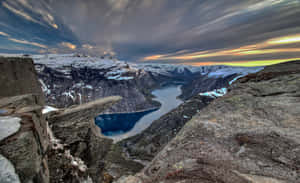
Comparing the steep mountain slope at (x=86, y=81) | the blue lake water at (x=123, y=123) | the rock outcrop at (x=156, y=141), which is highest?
the steep mountain slope at (x=86, y=81)

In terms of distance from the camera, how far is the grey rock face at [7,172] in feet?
2.02

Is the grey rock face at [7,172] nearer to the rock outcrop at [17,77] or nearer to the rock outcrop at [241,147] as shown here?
the rock outcrop at [241,147]

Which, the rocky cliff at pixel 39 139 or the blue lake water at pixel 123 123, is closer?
the rocky cliff at pixel 39 139

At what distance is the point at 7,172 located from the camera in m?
0.64

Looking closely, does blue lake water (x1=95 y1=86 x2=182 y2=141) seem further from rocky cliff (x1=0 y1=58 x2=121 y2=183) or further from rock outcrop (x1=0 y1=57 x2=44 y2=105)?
rock outcrop (x1=0 y1=57 x2=44 y2=105)

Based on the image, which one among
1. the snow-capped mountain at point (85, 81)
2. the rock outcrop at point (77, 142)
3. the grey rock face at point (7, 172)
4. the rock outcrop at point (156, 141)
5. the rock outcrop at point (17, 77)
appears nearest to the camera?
the grey rock face at point (7, 172)

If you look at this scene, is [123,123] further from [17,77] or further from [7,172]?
[7,172]

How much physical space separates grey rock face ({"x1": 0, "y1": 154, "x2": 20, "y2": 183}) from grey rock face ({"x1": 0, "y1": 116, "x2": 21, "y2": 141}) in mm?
162

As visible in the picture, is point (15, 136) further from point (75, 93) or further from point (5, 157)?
point (75, 93)

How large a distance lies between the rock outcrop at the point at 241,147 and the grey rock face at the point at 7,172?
84cm

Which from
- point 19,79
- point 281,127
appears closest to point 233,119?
point 281,127

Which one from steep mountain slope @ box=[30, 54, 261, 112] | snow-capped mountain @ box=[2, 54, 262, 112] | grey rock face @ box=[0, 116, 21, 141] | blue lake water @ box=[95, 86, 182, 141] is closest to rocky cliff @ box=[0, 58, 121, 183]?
grey rock face @ box=[0, 116, 21, 141]

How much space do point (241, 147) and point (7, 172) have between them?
5.52 feet

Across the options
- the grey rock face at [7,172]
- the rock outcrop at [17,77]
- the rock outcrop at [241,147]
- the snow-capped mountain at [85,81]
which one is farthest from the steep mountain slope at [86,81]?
the rock outcrop at [241,147]
